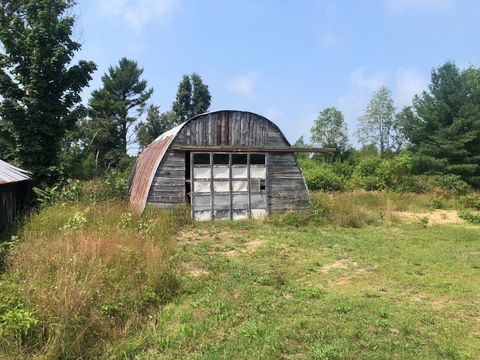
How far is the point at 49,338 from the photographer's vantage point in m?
4.61

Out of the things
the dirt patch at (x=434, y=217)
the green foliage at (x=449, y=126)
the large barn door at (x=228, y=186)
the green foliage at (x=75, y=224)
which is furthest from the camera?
the green foliage at (x=449, y=126)

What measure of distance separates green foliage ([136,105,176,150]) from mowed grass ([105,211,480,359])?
34959 mm

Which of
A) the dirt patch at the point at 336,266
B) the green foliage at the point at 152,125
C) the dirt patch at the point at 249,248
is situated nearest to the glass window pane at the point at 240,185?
the dirt patch at the point at 249,248

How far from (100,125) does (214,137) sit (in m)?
28.1

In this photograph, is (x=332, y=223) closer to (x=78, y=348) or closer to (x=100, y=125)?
(x=78, y=348)

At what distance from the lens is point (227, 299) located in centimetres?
657

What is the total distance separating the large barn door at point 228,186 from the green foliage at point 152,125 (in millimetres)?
30515

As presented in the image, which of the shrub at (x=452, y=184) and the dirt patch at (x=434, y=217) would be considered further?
the shrub at (x=452, y=184)

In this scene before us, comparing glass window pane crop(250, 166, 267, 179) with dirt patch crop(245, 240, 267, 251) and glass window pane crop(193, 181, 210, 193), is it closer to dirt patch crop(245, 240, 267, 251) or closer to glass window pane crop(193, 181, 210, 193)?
glass window pane crop(193, 181, 210, 193)

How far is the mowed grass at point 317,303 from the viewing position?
498 centimetres

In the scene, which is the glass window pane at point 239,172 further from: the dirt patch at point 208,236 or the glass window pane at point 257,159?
the dirt patch at point 208,236

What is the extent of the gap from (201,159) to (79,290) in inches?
438

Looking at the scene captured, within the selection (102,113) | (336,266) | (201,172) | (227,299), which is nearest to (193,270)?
(227,299)

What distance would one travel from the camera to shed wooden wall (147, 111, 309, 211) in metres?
15.7
